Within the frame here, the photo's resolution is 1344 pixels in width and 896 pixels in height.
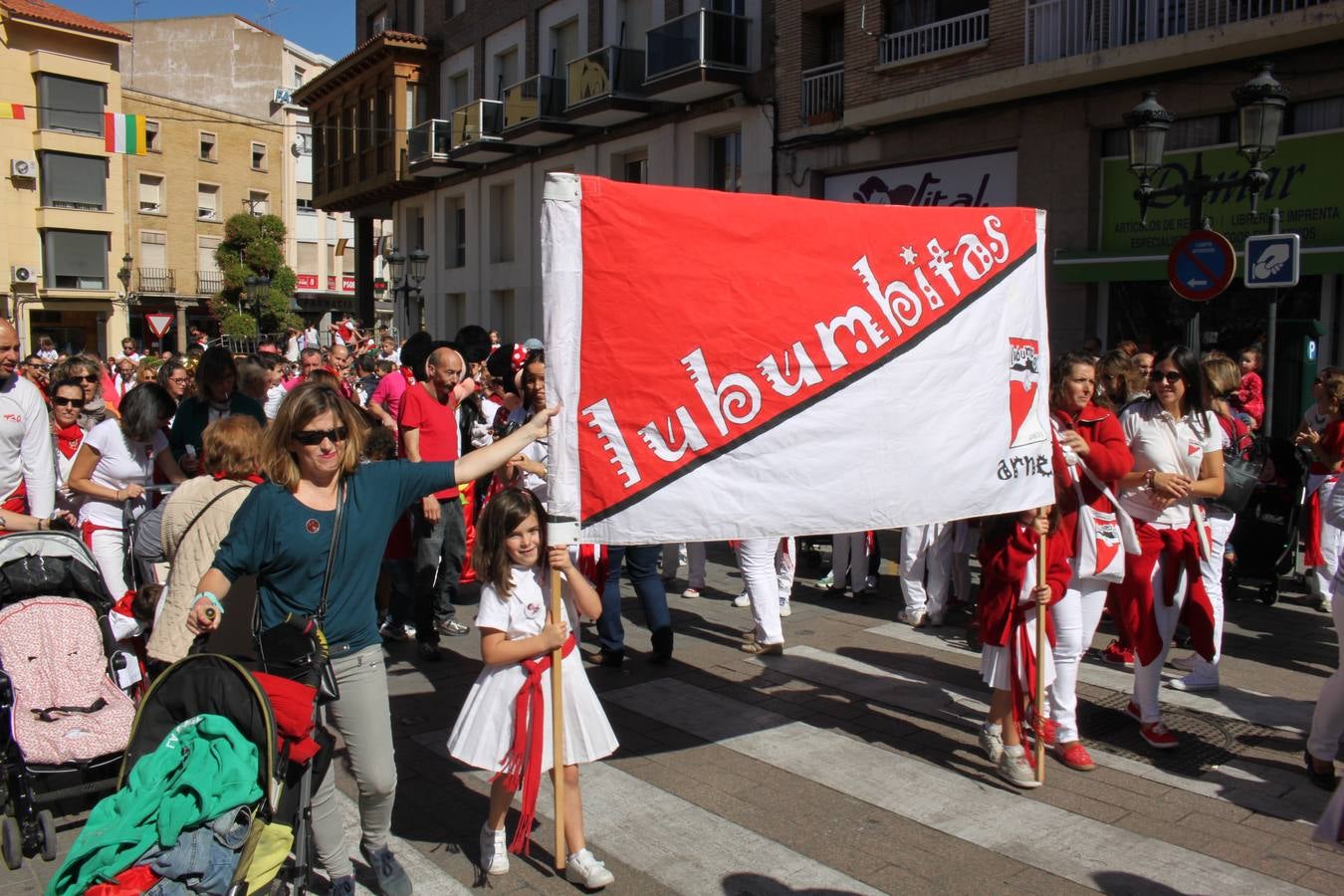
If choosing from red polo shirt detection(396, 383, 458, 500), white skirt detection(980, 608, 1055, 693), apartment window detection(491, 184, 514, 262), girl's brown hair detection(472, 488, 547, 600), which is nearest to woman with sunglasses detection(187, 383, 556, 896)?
girl's brown hair detection(472, 488, 547, 600)

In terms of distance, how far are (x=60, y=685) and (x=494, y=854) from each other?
2.09 metres

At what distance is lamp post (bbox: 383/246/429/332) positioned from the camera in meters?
25.8

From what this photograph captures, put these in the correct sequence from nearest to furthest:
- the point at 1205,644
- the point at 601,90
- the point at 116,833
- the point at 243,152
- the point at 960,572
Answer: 1. the point at 116,833
2. the point at 1205,644
3. the point at 960,572
4. the point at 601,90
5. the point at 243,152

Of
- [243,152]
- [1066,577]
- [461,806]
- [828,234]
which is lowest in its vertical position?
[461,806]

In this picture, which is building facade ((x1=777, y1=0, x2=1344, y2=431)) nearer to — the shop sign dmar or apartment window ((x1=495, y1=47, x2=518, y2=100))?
the shop sign dmar

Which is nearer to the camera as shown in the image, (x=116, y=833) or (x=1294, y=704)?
(x=116, y=833)

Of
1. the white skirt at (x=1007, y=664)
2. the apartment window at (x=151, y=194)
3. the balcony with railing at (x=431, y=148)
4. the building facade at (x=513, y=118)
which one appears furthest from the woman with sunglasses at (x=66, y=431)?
the apartment window at (x=151, y=194)

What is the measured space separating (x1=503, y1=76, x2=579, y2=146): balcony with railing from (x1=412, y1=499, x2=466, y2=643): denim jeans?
18038 mm

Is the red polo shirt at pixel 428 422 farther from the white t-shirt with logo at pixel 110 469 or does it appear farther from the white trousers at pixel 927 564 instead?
the white trousers at pixel 927 564

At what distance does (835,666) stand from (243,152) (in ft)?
189

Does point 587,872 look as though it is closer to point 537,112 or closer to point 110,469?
point 110,469

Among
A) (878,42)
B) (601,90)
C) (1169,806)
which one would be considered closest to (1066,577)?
(1169,806)

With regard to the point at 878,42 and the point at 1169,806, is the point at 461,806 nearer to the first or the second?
the point at 1169,806

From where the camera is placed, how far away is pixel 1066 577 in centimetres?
495
